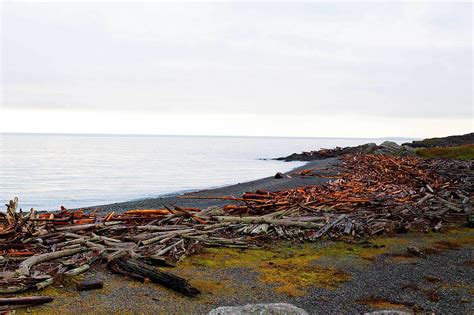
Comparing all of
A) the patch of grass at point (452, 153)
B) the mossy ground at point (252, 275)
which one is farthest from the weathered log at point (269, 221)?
the patch of grass at point (452, 153)

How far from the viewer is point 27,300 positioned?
5.96 meters

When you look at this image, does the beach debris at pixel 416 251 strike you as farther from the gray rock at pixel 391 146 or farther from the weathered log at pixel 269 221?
the gray rock at pixel 391 146

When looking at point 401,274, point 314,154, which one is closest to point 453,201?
point 401,274

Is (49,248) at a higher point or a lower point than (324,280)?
higher

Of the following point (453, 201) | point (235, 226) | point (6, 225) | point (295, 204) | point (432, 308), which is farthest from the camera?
point (453, 201)

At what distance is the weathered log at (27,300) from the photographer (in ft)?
19.0

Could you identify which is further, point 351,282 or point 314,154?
point 314,154

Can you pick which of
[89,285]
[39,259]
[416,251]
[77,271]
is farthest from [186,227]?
[416,251]

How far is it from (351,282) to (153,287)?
3611 mm

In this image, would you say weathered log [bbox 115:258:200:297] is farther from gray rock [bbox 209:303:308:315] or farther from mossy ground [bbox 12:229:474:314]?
gray rock [bbox 209:303:308:315]

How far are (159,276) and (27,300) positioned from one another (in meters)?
2.07

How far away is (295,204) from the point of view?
1355 cm

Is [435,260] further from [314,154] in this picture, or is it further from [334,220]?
[314,154]

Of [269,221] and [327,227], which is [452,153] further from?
[269,221]
